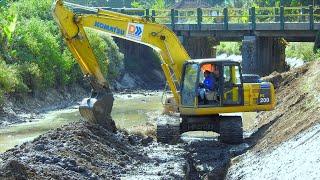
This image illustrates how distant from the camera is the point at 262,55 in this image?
47.7 m

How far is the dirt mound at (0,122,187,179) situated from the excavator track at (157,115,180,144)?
15.6 inches

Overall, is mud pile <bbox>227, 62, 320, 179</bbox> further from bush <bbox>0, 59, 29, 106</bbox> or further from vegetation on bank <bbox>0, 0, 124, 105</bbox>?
vegetation on bank <bbox>0, 0, 124, 105</bbox>

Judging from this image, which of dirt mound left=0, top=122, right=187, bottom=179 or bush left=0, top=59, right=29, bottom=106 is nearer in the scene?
dirt mound left=0, top=122, right=187, bottom=179

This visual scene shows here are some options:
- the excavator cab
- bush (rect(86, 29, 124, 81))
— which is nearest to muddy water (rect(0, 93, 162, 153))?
bush (rect(86, 29, 124, 81))

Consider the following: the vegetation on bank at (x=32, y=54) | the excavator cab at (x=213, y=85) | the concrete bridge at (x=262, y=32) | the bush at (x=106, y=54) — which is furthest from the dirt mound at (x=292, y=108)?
the bush at (x=106, y=54)

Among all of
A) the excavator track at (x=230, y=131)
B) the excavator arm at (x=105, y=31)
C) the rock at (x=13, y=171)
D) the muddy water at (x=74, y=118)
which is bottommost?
the muddy water at (x=74, y=118)

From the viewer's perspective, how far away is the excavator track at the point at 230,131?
24250 millimetres

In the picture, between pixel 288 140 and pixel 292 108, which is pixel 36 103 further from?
A: pixel 288 140

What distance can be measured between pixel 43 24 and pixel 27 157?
31697 millimetres

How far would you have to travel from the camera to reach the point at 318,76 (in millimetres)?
28031

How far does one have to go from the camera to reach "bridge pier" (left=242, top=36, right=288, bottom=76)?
46594mm

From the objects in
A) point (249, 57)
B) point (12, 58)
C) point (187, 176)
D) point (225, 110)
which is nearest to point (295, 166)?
point (187, 176)

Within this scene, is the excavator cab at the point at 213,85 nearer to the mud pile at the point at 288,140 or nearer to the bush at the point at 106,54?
the mud pile at the point at 288,140

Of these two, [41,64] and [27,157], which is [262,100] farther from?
[41,64]
